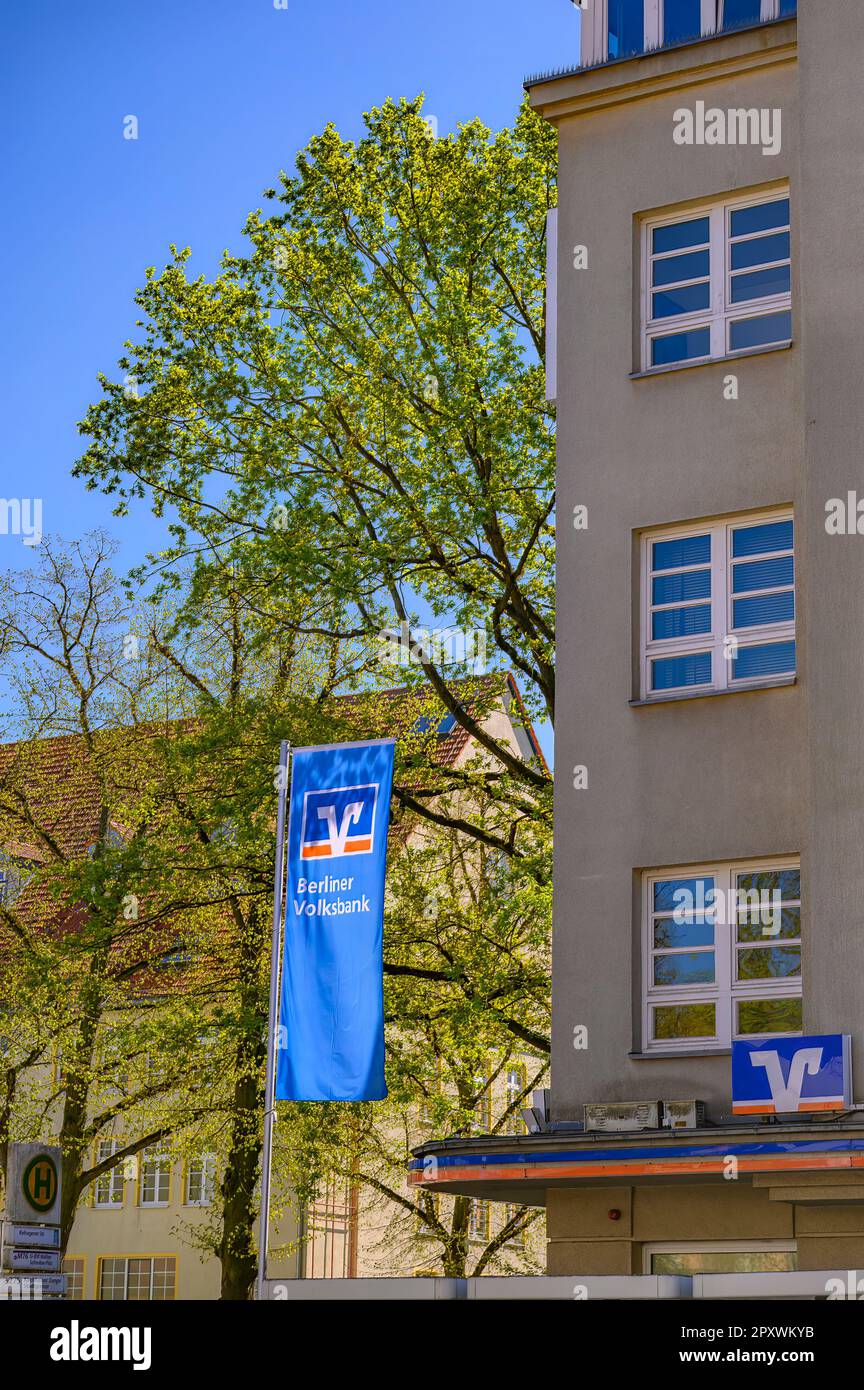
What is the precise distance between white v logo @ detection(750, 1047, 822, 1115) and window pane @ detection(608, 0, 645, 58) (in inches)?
461

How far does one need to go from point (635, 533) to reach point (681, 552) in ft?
1.77

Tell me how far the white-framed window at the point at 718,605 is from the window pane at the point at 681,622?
0.01 meters

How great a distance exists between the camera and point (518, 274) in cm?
2730

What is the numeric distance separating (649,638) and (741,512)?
160cm

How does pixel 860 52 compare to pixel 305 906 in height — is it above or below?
above

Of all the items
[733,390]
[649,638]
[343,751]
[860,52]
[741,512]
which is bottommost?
[343,751]

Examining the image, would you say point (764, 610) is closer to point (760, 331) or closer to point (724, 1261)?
point (760, 331)

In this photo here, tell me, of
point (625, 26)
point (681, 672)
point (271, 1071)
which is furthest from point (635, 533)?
point (271, 1071)

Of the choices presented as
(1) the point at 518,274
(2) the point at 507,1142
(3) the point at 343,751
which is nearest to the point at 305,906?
(3) the point at 343,751

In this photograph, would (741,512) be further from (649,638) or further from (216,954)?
(216,954)

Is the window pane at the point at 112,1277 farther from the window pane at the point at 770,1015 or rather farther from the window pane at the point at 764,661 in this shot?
the window pane at the point at 764,661

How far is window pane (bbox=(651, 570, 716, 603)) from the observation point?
1855 cm
